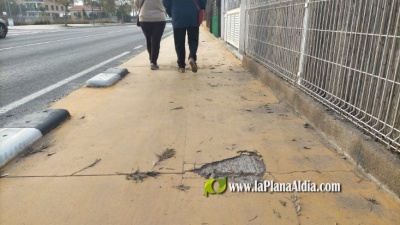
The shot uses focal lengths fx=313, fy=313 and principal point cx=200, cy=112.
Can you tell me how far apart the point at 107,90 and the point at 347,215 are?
3560mm

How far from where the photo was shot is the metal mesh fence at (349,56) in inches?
78.0

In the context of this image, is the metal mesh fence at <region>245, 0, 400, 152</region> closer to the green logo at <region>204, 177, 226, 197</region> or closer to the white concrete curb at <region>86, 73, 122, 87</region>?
the green logo at <region>204, 177, 226, 197</region>

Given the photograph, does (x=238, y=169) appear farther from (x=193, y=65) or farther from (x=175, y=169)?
(x=193, y=65)

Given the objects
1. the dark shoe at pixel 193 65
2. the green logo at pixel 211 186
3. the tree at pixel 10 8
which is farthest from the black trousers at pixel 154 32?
the tree at pixel 10 8

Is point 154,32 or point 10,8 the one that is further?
point 10,8

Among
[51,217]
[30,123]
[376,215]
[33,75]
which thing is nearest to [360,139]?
[376,215]

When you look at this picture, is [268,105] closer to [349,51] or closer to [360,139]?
[349,51]

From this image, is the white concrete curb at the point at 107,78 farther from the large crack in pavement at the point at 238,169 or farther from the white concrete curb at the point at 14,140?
the large crack in pavement at the point at 238,169

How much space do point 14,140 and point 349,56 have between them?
272 centimetres

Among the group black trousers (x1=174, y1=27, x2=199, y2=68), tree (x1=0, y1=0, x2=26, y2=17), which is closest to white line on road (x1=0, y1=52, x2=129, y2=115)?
black trousers (x1=174, y1=27, x2=199, y2=68)

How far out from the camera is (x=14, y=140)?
2.44 meters

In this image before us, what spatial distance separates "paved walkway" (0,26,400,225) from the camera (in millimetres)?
1698

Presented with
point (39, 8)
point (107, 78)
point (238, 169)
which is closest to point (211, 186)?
point (238, 169)

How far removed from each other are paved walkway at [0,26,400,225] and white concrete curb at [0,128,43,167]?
0.09 metres
